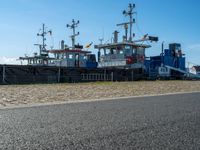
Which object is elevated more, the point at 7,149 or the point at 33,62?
the point at 33,62

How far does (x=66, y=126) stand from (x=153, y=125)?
1.56m

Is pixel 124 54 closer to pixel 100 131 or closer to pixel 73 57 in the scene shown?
pixel 73 57

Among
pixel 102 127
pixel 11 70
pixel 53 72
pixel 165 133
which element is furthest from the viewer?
pixel 53 72

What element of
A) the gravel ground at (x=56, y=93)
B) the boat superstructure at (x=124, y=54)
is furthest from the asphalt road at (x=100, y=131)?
the boat superstructure at (x=124, y=54)

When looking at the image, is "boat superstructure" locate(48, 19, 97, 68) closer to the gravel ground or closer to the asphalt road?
the gravel ground

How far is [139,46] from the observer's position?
35.0 m

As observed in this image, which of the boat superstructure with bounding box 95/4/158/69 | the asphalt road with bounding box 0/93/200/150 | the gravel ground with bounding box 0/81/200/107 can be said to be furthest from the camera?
the boat superstructure with bounding box 95/4/158/69

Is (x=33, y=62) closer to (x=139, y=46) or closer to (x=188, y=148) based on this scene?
(x=139, y=46)

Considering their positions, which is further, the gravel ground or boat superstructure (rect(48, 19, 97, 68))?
boat superstructure (rect(48, 19, 97, 68))

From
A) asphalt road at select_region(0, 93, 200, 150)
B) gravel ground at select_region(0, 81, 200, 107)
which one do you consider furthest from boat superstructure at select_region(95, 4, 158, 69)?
asphalt road at select_region(0, 93, 200, 150)

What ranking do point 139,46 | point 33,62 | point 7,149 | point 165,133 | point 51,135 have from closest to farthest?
point 7,149, point 51,135, point 165,133, point 139,46, point 33,62

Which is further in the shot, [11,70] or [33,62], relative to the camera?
[33,62]

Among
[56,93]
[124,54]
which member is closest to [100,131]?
[56,93]

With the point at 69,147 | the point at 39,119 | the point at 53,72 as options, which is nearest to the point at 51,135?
the point at 69,147
